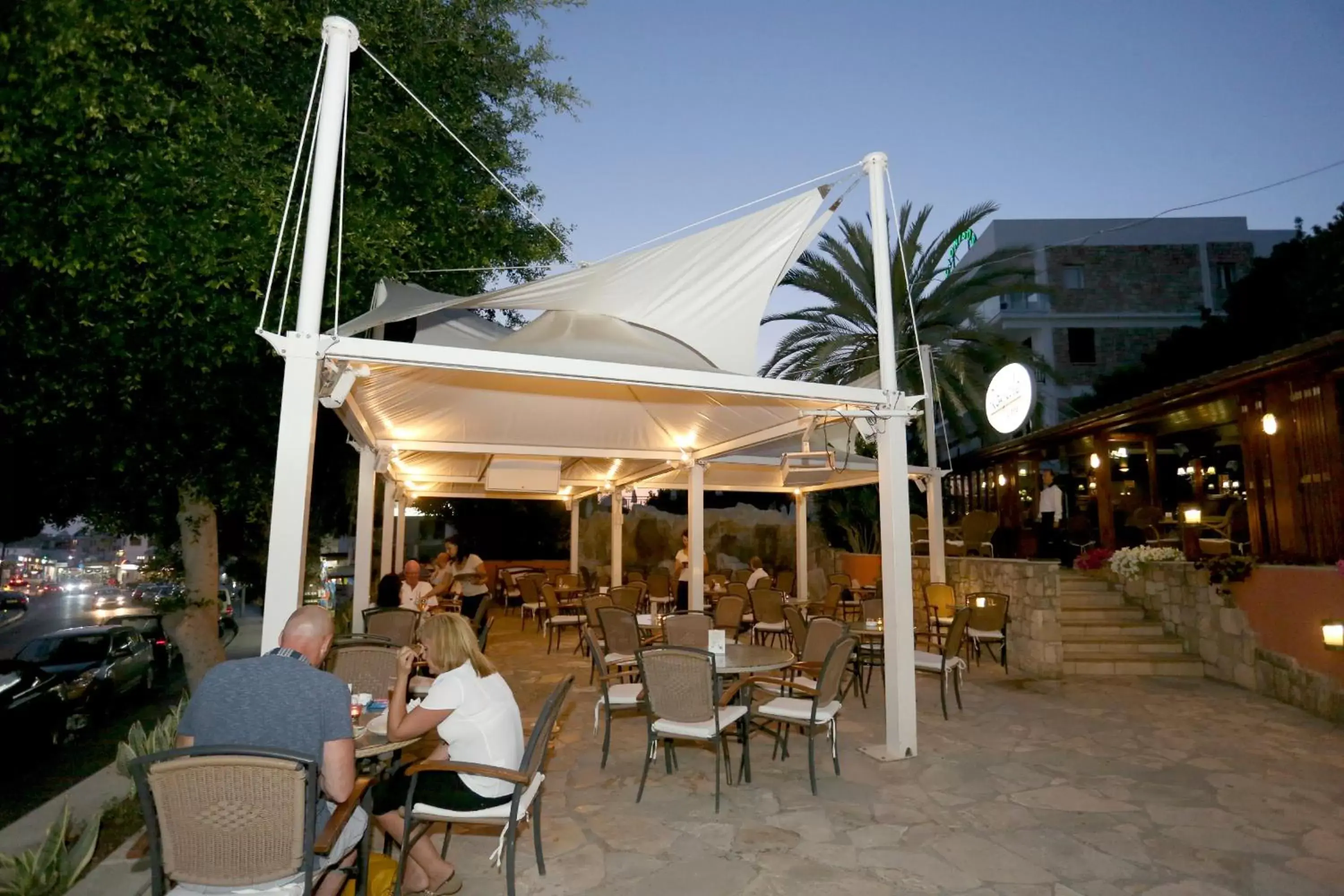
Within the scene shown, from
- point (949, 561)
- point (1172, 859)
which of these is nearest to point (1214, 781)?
point (1172, 859)

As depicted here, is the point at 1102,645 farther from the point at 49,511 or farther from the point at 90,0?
the point at 49,511

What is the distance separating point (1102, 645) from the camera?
897cm

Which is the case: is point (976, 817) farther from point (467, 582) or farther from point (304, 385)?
point (467, 582)

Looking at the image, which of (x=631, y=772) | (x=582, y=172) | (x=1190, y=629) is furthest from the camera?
(x=582, y=172)

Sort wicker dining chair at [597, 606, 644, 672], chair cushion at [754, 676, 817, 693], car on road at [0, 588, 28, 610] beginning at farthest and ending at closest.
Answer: car on road at [0, 588, 28, 610], wicker dining chair at [597, 606, 644, 672], chair cushion at [754, 676, 817, 693]

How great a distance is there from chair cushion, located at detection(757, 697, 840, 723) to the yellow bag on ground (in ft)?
7.94

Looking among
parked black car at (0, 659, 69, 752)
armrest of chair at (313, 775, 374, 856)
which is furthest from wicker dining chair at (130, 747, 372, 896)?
parked black car at (0, 659, 69, 752)

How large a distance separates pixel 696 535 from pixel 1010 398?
245 inches

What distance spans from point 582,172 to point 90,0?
1388 cm

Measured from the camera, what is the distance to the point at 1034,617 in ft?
28.8

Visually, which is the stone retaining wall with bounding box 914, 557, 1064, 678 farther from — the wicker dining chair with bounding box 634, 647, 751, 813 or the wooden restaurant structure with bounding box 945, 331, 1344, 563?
the wicker dining chair with bounding box 634, 647, 751, 813

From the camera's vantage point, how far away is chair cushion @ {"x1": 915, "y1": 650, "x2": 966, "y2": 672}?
Result: 21.4ft

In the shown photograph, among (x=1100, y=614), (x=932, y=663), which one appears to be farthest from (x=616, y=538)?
(x=1100, y=614)

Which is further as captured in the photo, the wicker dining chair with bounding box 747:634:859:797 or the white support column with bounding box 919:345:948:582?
the white support column with bounding box 919:345:948:582
